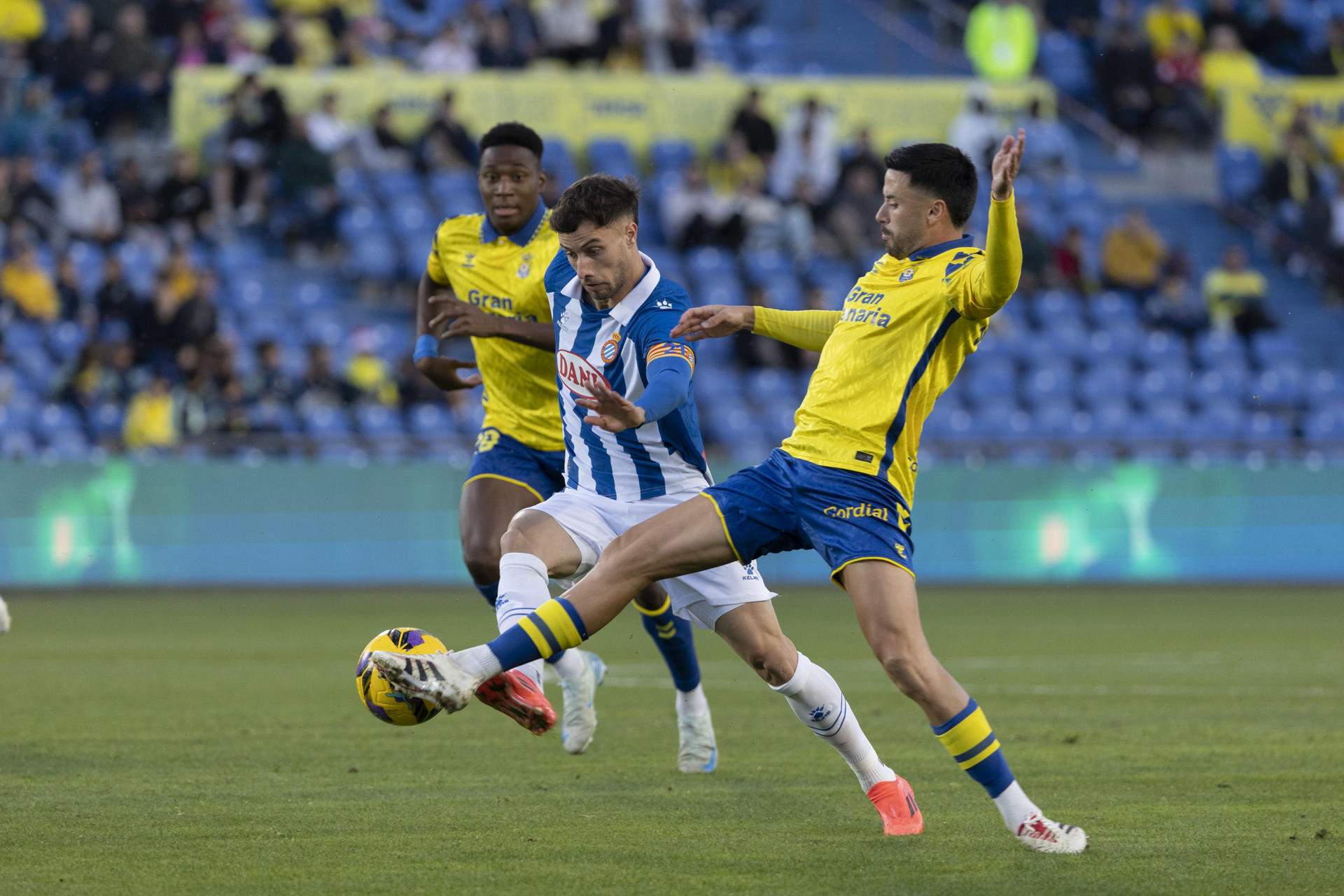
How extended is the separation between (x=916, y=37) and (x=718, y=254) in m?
6.86

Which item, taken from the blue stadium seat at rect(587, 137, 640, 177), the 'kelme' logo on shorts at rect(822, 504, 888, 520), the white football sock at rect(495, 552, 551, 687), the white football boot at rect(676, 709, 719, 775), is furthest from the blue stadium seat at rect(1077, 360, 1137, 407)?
the 'kelme' logo on shorts at rect(822, 504, 888, 520)

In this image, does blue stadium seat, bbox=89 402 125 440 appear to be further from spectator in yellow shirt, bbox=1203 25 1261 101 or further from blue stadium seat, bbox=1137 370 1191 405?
spectator in yellow shirt, bbox=1203 25 1261 101

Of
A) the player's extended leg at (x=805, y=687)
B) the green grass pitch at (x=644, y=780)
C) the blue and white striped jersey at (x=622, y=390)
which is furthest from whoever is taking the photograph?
the blue and white striped jersey at (x=622, y=390)

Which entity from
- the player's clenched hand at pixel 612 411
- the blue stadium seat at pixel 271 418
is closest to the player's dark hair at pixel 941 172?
the player's clenched hand at pixel 612 411

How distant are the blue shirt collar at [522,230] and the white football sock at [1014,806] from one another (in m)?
3.68

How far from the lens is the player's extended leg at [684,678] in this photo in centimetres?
763

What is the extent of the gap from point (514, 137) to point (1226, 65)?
19.8 m

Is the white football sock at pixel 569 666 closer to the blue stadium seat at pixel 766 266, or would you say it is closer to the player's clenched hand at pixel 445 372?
the player's clenched hand at pixel 445 372

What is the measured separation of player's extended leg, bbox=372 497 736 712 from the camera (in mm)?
5855

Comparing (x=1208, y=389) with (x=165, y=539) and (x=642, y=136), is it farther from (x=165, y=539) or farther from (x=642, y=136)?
(x=165, y=539)

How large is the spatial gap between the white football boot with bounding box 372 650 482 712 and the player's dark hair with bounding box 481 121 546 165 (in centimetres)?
322

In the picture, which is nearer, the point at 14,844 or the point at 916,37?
the point at 14,844

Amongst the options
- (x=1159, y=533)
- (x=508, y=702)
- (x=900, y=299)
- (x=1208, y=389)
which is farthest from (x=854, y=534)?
(x=1208, y=389)

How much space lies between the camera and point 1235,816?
6.48m
